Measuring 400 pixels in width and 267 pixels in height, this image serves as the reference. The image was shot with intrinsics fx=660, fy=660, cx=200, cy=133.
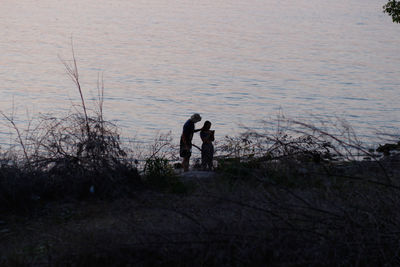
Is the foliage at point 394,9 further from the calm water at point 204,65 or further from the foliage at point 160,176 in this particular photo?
the foliage at point 160,176

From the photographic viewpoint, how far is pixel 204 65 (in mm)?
45125

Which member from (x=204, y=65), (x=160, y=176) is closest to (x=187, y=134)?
(x=160, y=176)

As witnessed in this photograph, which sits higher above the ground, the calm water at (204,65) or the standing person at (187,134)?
the calm water at (204,65)

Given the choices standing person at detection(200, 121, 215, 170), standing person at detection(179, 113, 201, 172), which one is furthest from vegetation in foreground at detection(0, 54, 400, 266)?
standing person at detection(179, 113, 201, 172)

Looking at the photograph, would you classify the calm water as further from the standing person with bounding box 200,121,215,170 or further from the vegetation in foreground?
the vegetation in foreground

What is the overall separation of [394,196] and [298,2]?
104184 mm

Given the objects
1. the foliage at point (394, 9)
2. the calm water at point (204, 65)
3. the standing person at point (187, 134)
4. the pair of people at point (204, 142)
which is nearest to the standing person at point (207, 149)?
the pair of people at point (204, 142)

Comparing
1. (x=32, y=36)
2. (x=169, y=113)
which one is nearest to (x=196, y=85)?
(x=169, y=113)

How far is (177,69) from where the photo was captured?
43.4 meters

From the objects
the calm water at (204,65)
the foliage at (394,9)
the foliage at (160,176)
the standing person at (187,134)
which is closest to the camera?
the foliage at (160,176)

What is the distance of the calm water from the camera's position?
1206 inches

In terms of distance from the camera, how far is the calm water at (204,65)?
30625 mm

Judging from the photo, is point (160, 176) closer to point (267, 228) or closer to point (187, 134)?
point (187, 134)

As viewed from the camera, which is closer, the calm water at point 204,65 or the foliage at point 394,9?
the foliage at point 394,9
